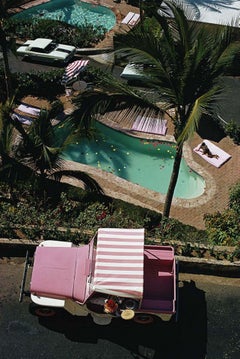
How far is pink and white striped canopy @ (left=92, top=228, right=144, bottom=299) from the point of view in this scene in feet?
46.5

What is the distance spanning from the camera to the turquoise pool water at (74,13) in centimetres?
3809

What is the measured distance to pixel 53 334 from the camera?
51.5ft

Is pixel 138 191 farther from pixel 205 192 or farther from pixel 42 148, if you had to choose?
pixel 42 148

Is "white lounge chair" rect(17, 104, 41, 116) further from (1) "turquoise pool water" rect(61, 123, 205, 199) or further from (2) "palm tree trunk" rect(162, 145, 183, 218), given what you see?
(2) "palm tree trunk" rect(162, 145, 183, 218)

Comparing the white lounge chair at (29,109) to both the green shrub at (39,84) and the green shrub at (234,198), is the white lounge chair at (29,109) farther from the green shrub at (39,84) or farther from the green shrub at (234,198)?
the green shrub at (234,198)

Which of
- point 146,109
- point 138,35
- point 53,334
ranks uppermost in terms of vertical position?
point 138,35

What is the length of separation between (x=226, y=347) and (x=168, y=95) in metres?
8.88

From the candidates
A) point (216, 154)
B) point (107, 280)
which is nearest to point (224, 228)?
point (216, 154)

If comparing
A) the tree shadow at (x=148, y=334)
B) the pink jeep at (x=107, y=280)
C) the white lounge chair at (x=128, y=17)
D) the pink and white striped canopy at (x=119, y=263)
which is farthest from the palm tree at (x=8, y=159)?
the white lounge chair at (x=128, y=17)

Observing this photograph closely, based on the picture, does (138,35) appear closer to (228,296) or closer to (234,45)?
(234,45)

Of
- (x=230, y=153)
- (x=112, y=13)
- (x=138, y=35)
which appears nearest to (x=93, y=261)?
(x=138, y=35)

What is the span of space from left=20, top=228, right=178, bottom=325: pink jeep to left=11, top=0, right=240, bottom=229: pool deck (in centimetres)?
613

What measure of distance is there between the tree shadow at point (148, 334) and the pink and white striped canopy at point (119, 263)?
2.35 meters

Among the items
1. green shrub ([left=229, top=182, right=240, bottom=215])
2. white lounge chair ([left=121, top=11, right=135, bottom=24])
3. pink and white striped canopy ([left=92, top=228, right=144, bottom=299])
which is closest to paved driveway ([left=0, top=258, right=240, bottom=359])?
pink and white striped canopy ([left=92, top=228, right=144, bottom=299])
